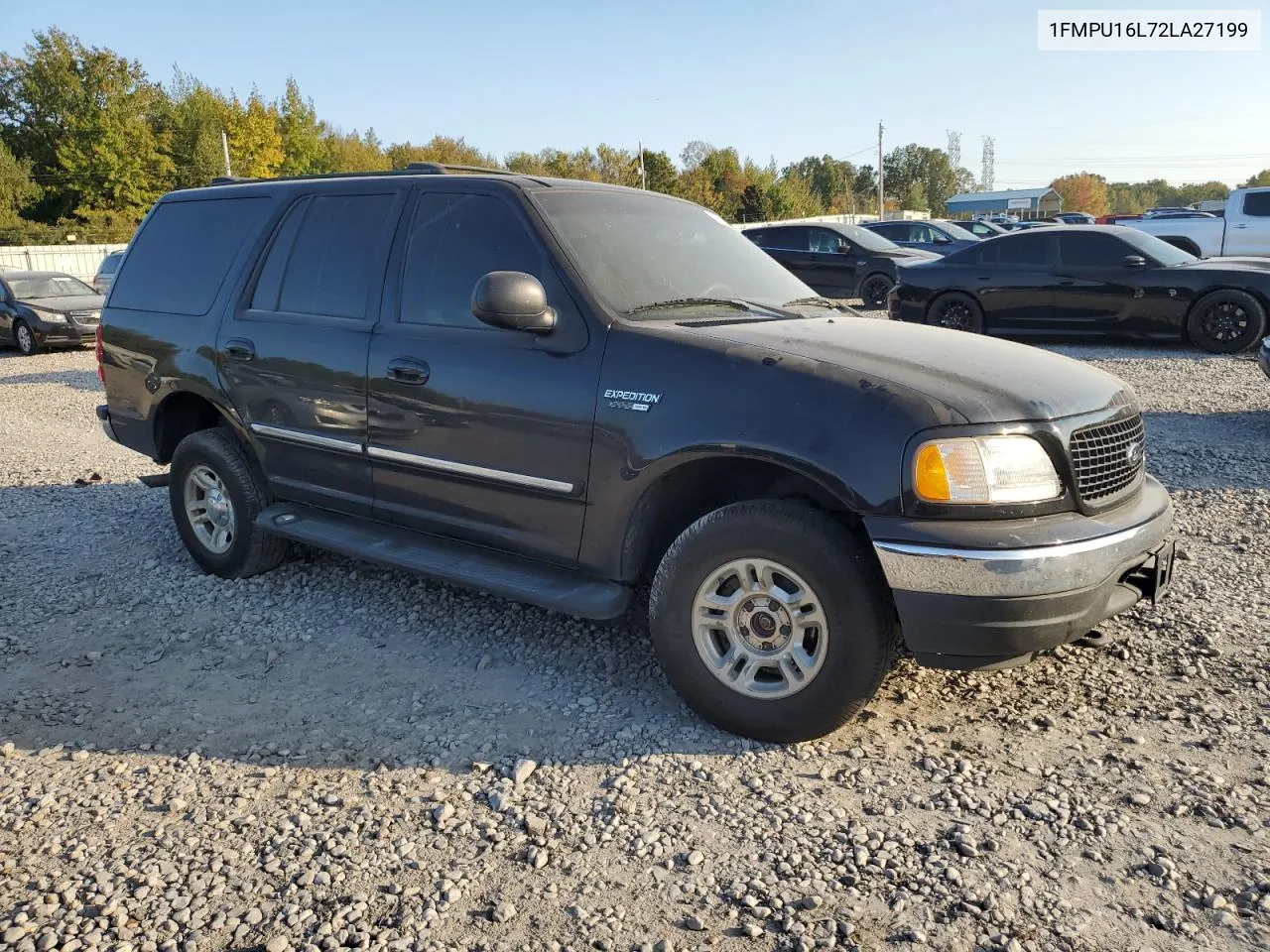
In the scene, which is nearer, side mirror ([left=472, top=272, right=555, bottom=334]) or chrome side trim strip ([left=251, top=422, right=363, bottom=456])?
side mirror ([left=472, top=272, right=555, bottom=334])

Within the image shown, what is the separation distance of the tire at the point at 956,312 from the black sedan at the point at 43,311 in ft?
42.4

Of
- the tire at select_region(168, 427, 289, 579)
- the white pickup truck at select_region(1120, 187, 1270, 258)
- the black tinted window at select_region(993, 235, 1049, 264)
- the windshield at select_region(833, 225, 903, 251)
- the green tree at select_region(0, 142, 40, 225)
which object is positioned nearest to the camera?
the tire at select_region(168, 427, 289, 579)

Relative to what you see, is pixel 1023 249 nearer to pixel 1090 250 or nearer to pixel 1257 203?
pixel 1090 250

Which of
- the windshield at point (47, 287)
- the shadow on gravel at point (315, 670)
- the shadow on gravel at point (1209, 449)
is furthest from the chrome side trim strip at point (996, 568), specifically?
the windshield at point (47, 287)

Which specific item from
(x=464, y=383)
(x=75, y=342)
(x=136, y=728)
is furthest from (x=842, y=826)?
(x=75, y=342)

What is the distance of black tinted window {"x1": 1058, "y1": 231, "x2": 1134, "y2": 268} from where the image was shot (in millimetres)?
11719

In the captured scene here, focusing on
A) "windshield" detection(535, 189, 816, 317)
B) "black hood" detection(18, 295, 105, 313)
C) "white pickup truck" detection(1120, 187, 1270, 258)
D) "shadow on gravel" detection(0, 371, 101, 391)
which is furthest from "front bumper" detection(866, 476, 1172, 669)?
"white pickup truck" detection(1120, 187, 1270, 258)

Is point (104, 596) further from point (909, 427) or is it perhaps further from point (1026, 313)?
point (1026, 313)

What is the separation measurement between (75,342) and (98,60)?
141 feet

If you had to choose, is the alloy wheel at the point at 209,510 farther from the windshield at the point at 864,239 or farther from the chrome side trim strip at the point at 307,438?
the windshield at the point at 864,239

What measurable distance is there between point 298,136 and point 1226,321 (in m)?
55.6

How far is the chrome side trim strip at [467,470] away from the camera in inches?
147

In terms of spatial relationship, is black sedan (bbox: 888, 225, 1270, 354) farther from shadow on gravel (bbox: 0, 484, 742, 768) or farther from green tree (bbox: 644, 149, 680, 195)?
green tree (bbox: 644, 149, 680, 195)

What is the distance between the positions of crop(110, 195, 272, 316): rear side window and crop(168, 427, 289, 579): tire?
738 millimetres
